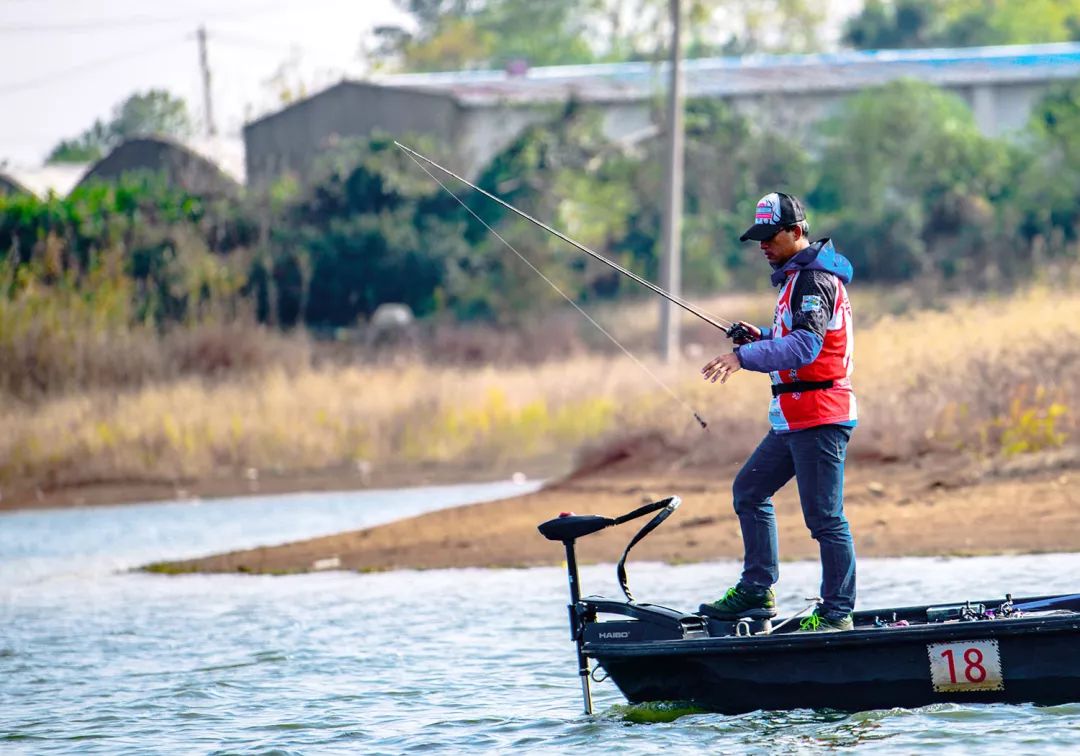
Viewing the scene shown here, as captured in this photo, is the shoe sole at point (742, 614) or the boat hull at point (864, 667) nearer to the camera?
the boat hull at point (864, 667)

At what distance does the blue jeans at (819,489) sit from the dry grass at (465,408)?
27.0 ft

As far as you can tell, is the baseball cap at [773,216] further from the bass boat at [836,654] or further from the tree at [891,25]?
the tree at [891,25]

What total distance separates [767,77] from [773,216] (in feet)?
124

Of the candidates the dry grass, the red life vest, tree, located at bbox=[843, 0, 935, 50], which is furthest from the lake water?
tree, located at bbox=[843, 0, 935, 50]

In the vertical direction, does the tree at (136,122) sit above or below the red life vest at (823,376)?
above

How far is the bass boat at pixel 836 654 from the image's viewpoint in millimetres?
7941

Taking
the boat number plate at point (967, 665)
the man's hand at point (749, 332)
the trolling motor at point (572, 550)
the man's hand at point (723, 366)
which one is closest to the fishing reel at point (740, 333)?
the man's hand at point (749, 332)

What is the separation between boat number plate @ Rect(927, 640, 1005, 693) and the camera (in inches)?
314

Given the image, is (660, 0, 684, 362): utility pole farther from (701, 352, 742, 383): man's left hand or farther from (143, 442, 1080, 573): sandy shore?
(701, 352, 742, 383): man's left hand

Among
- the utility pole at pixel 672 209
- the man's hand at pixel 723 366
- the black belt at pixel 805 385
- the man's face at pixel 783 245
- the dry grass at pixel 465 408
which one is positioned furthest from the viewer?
the utility pole at pixel 672 209

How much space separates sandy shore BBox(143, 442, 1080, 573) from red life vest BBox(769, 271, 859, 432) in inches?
209

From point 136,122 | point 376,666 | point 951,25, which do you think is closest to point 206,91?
point 136,122

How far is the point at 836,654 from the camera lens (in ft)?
26.8

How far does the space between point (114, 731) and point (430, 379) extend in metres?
15.9
